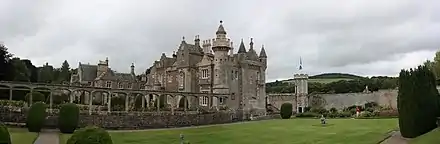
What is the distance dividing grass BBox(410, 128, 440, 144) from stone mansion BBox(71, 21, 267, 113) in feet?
117

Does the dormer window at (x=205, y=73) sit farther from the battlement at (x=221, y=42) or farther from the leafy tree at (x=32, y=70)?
the leafy tree at (x=32, y=70)

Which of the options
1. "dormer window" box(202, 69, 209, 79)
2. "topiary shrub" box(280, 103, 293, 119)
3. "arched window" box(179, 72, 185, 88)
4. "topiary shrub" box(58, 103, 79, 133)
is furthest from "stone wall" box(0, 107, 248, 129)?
"arched window" box(179, 72, 185, 88)

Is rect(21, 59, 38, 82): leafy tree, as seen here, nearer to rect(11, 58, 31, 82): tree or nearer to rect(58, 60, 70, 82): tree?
rect(11, 58, 31, 82): tree

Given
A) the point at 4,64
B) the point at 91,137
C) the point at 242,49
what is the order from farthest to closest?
the point at 242,49, the point at 4,64, the point at 91,137

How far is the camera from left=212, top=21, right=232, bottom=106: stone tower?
5372 centimetres

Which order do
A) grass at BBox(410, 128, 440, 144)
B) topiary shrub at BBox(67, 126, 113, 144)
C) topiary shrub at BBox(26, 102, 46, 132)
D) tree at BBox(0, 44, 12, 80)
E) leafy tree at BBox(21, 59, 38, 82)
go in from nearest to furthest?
1. topiary shrub at BBox(67, 126, 113, 144)
2. grass at BBox(410, 128, 440, 144)
3. topiary shrub at BBox(26, 102, 46, 132)
4. tree at BBox(0, 44, 12, 80)
5. leafy tree at BBox(21, 59, 38, 82)

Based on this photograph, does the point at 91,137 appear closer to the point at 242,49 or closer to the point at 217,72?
the point at 217,72

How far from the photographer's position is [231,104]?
5484 cm

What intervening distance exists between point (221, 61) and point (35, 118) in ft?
80.6

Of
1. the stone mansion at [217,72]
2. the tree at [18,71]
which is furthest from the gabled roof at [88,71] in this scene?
the stone mansion at [217,72]

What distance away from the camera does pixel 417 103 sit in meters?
19.9

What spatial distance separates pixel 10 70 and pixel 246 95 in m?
27.8

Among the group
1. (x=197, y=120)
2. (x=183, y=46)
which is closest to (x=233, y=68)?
(x=183, y=46)

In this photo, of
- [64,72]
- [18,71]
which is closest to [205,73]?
[18,71]
